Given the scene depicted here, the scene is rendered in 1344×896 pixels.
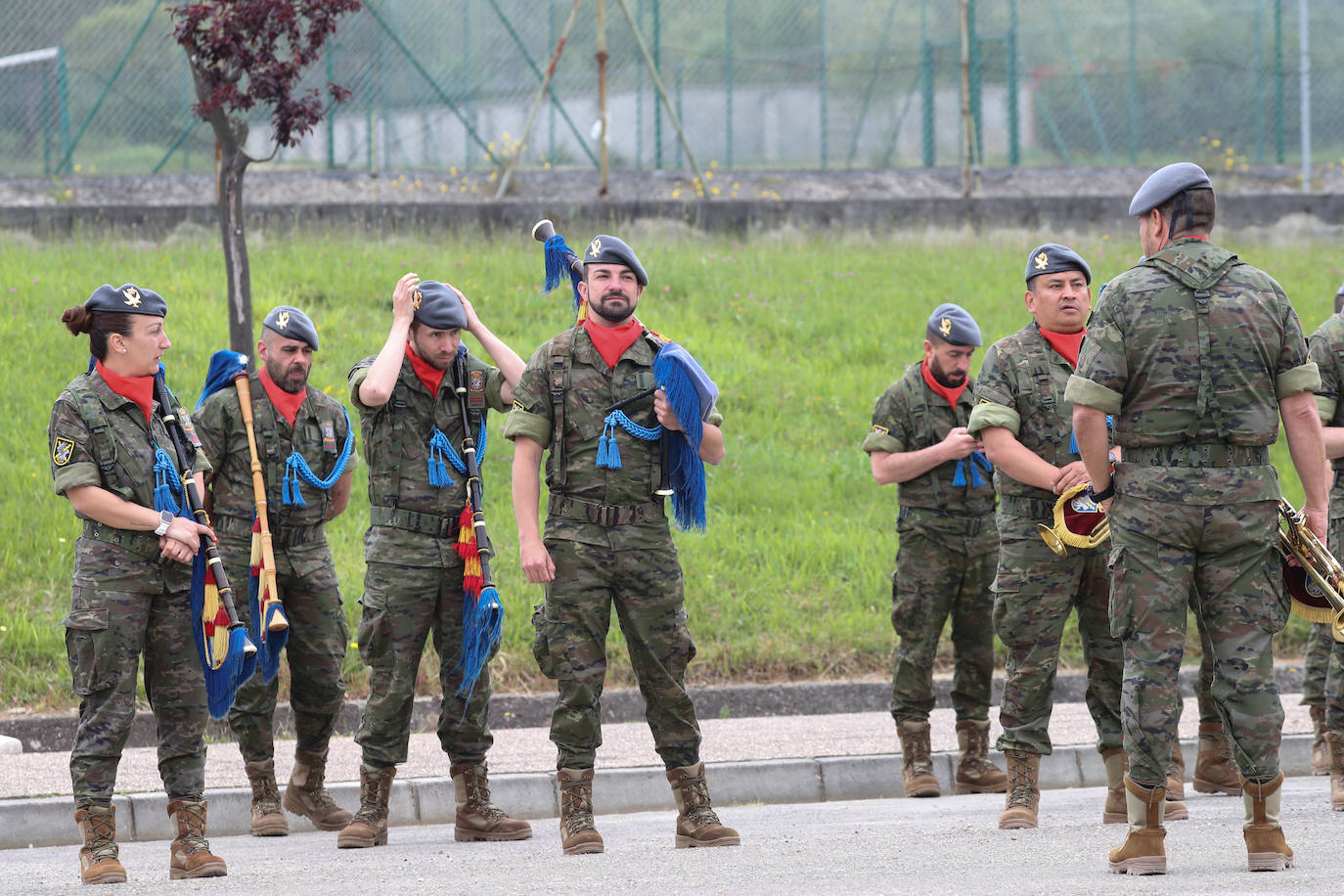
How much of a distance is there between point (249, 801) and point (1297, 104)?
17.3 metres

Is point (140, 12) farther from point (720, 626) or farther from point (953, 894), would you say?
point (953, 894)

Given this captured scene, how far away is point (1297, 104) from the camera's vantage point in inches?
805

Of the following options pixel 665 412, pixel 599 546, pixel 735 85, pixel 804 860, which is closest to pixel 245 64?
pixel 665 412

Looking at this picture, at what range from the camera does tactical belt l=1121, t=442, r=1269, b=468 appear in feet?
17.9

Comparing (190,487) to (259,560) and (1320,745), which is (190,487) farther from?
(1320,745)

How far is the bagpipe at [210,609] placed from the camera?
252 inches

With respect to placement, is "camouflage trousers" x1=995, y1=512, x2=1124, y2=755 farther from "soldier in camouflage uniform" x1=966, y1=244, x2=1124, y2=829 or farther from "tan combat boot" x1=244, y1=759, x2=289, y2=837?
"tan combat boot" x1=244, y1=759, x2=289, y2=837

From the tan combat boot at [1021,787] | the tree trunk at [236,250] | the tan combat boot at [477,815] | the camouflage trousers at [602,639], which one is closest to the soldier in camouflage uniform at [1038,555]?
the tan combat boot at [1021,787]

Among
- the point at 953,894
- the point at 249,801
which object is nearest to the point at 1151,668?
the point at 953,894

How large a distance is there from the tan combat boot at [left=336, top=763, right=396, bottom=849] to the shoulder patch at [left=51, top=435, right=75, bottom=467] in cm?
189

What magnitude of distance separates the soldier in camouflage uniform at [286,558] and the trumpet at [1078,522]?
3.41 m

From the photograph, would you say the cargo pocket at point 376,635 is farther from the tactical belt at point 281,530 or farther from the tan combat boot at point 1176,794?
the tan combat boot at point 1176,794

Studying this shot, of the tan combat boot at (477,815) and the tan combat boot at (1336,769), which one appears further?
the tan combat boot at (477,815)

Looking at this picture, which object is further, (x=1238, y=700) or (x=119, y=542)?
(x=119, y=542)
